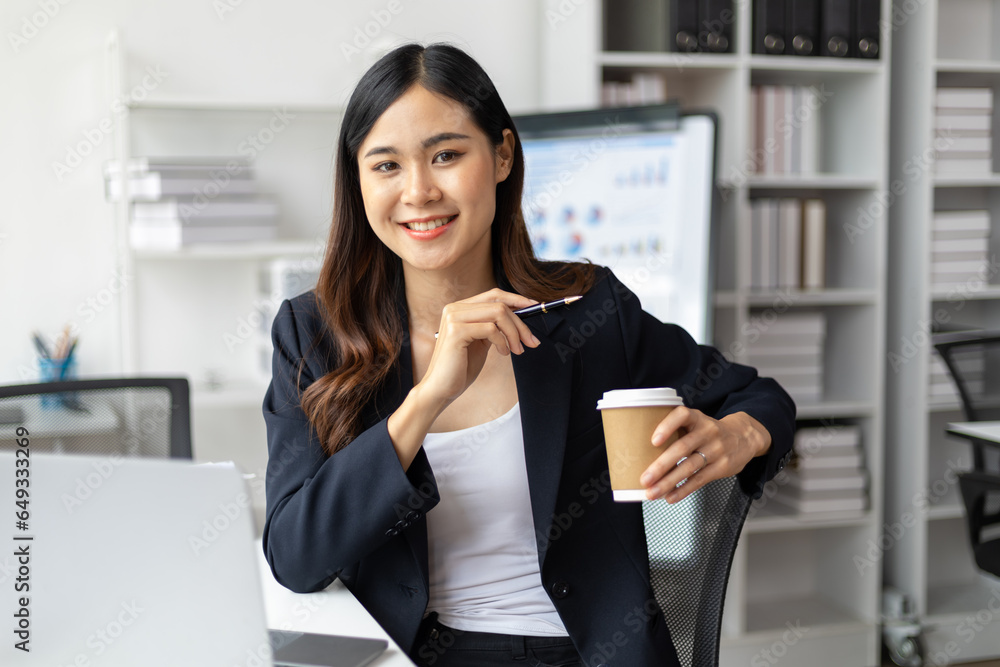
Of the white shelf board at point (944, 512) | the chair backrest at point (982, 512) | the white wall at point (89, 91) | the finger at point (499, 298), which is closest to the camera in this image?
the finger at point (499, 298)

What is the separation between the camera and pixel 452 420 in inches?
54.9

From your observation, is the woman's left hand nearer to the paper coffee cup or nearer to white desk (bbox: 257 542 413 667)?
the paper coffee cup

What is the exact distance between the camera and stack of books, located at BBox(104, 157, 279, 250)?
2514mm

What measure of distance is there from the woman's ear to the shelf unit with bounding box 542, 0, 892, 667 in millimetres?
1282

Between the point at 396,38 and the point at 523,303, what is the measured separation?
6.41 ft

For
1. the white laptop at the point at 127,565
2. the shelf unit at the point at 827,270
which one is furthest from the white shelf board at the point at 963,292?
the white laptop at the point at 127,565

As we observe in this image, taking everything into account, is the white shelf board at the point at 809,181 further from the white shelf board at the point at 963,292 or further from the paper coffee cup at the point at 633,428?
the paper coffee cup at the point at 633,428


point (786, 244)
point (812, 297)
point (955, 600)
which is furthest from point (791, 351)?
point (955, 600)

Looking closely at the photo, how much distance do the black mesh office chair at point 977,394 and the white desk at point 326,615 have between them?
1.98 m

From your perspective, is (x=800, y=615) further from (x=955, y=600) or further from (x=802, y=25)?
(x=802, y=25)

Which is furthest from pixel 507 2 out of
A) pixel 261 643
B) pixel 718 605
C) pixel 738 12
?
pixel 261 643

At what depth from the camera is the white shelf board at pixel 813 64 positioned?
9.43ft

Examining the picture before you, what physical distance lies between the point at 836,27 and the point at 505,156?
190 centimetres

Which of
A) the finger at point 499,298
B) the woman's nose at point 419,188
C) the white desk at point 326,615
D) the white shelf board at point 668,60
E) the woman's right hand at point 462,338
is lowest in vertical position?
the white desk at point 326,615
